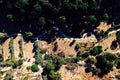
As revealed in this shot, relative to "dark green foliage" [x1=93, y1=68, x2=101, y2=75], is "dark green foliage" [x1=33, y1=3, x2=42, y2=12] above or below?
above

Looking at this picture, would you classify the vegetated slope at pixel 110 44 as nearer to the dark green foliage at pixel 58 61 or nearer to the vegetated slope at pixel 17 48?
the dark green foliage at pixel 58 61

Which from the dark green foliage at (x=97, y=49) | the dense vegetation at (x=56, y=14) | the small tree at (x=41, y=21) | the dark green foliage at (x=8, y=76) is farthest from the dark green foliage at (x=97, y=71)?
the dark green foliage at (x=8, y=76)

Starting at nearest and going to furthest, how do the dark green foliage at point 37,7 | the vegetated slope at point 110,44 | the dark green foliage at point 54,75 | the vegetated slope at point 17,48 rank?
the dark green foliage at point 37,7 → the vegetated slope at point 110,44 → the dark green foliage at point 54,75 → the vegetated slope at point 17,48

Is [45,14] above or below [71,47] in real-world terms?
above

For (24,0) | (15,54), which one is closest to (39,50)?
(15,54)

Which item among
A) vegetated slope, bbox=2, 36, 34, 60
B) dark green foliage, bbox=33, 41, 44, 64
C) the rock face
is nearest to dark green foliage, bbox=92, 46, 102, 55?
the rock face

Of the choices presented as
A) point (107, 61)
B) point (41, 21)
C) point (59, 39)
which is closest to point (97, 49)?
point (107, 61)

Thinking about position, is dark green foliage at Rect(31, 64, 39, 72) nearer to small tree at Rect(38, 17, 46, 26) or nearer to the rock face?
the rock face

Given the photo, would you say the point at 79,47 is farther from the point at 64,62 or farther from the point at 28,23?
the point at 28,23
